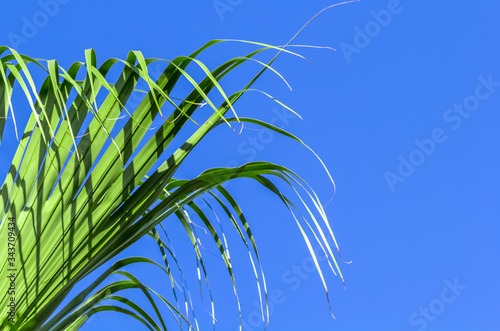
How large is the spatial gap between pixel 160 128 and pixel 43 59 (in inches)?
10.9

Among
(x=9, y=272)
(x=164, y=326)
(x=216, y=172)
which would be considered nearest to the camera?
(x=9, y=272)

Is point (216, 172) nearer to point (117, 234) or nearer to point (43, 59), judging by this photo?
point (117, 234)

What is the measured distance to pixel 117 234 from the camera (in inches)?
42.7

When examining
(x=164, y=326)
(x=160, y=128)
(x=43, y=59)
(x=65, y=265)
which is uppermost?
(x=43, y=59)

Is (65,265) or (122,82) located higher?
(122,82)

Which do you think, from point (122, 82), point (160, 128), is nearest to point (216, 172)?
point (160, 128)

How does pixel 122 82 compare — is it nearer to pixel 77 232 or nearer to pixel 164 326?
pixel 77 232

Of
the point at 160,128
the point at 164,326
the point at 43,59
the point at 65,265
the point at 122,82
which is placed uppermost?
the point at 43,59

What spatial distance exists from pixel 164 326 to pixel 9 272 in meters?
0.50

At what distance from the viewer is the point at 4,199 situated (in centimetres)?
107

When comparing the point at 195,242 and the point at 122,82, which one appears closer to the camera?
the point at 122,82

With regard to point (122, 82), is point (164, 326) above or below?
below

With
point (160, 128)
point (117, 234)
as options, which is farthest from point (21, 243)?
point (160, 128)

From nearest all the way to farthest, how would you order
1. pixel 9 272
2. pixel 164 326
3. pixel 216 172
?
1. pixel 9 272
2. pixel 216 172
3. pixel 164 326
